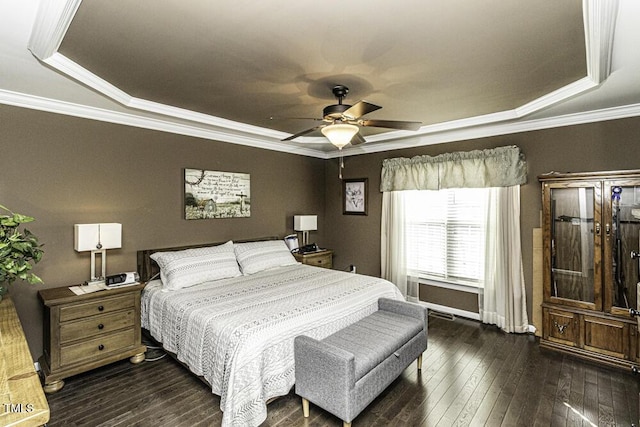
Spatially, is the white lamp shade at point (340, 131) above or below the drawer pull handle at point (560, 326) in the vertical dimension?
above

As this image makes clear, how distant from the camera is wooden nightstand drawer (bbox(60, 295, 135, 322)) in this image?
2.63m

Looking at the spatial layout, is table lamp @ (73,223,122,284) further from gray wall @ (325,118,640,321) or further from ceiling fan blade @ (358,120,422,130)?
gray wall @ (325,118,640,321)

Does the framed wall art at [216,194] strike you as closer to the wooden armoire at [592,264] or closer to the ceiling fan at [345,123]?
the ceiling fan at [345,123]

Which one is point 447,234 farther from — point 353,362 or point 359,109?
point 353,362

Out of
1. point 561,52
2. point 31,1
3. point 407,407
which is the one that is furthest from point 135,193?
point 561,52

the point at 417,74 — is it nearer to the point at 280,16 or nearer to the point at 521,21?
the point at 521,21

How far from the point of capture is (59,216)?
9.86 feet

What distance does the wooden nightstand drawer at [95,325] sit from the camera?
2625 mm

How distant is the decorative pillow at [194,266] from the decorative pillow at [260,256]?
0.16 m

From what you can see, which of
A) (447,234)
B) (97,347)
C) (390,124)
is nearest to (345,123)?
(390,124)

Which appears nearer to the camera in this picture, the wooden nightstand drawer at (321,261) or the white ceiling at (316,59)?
the white ceiling at (316,59)

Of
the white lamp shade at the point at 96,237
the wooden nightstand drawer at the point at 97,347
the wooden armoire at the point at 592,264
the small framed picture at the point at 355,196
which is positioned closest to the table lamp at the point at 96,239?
the white lamp shade at the point at 96,237

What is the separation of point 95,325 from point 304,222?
3011 millimetres

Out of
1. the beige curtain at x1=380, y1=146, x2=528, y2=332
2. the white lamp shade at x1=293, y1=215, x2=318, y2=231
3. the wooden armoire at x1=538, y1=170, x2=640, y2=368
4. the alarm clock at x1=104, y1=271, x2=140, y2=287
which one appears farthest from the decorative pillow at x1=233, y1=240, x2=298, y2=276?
the wooden armoire at x1=538, y1=170, x2=640, y2=368
